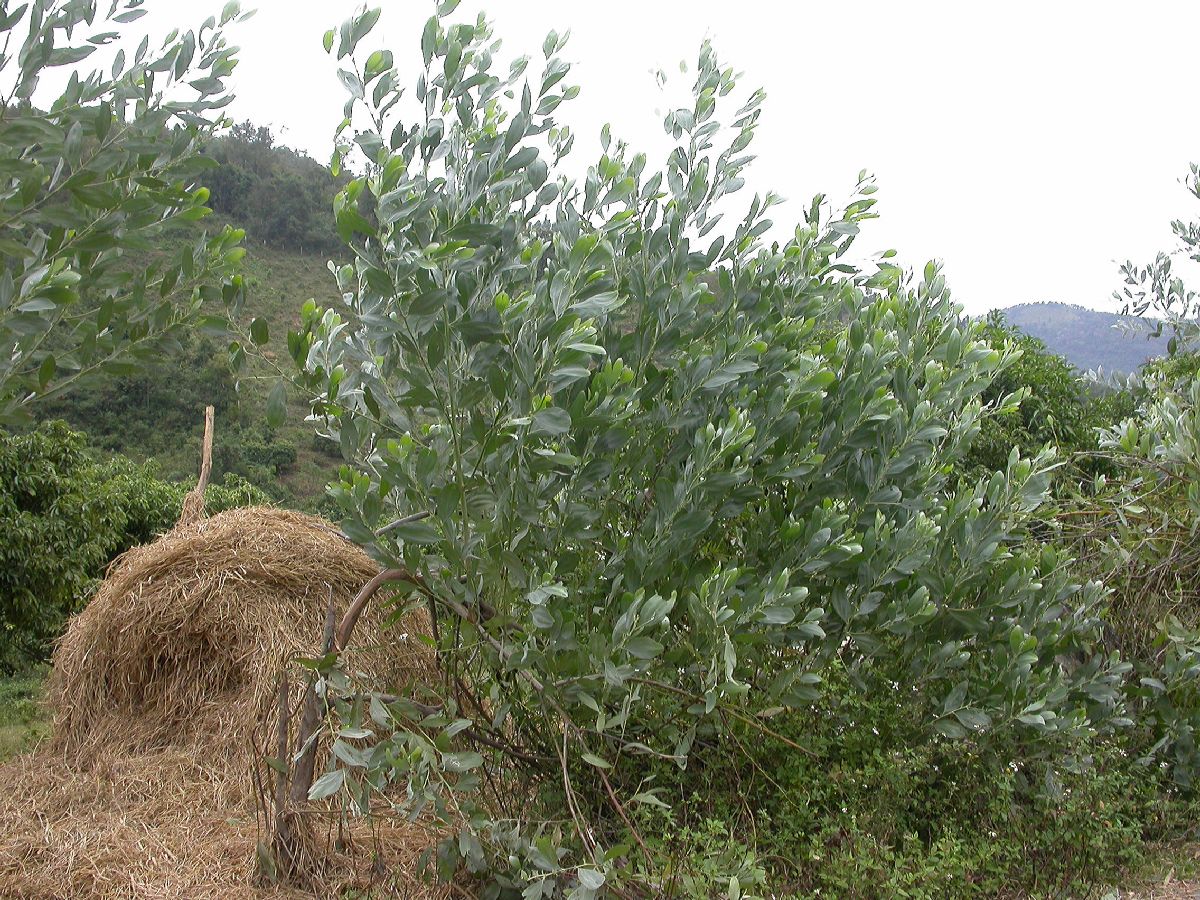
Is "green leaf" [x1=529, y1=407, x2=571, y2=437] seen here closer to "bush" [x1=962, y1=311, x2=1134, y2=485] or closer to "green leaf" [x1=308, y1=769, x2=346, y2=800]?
"green leaf" [x1=308, y1=769, x2=346, y2=800]

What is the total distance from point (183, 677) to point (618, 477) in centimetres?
373

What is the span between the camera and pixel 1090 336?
2323 cm

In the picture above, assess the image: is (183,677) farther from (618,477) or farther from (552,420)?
(552,420)

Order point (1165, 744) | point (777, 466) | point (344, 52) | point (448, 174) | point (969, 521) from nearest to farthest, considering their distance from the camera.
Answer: point (344, 52), point (448, 174), point (777, 466), point (969, 521), point (1165, 744)

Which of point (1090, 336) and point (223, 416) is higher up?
point (1090, 336)

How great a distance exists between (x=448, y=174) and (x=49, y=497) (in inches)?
458

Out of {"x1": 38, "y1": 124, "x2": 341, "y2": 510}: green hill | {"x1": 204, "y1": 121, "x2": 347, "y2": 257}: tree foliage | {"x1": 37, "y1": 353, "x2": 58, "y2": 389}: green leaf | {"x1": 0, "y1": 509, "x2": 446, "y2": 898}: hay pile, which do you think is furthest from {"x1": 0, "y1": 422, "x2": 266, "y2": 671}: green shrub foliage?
{"x1": 204, "y1": 121, "x2": 347, "y2": 257}: tree foliage

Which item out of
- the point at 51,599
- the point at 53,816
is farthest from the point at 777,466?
the point at 51,599

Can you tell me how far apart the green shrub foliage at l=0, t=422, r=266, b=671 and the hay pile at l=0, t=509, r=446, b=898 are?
527cm

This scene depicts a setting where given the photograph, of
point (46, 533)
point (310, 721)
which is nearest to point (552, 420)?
point (310, 721)

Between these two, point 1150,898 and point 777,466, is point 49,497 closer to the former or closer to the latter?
point 777,466

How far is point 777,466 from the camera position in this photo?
12.0ft

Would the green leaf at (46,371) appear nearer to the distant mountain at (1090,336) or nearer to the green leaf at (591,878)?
the green leaf at (591,878)

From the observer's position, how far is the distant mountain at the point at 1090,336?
9078 mm
